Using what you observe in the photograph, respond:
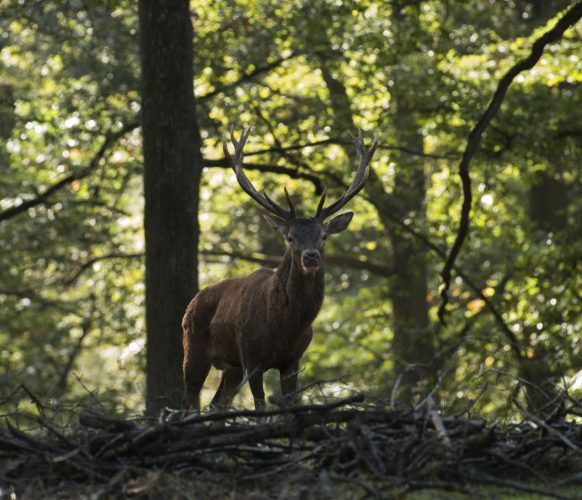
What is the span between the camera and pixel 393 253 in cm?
2028

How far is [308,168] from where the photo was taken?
14125 millimetres

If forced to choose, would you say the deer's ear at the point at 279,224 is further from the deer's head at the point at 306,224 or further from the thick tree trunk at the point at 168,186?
the thick tree trunk at the point at 168,186

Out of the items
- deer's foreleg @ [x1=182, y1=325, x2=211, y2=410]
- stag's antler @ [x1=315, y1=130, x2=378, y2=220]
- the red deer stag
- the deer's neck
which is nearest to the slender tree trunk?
stag's antler @ [x1=315, y1=130, x2=378, y2=220]

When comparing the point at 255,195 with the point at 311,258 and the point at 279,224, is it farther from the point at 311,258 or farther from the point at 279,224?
the point at 311,258

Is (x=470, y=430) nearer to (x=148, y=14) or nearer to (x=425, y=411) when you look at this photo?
(x=425, y=411)

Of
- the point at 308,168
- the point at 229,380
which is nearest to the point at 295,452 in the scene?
the point at 229,380

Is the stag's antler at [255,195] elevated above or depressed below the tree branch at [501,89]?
below

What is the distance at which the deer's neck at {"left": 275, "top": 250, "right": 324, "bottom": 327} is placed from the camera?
9195 mm

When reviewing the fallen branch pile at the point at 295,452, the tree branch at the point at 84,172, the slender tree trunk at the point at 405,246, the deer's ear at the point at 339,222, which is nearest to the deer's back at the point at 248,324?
the deer's ear at the point at 339,222

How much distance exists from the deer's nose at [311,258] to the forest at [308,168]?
3.71ft

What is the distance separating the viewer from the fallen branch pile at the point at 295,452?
5391mm

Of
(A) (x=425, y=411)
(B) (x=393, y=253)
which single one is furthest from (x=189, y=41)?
(B) (x=393, y=253)

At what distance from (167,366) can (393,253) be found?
31.6 ft

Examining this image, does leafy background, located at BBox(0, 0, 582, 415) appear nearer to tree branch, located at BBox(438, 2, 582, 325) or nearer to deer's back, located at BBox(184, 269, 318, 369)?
tree branch, located at BBox(438, 2, 582, 325)
